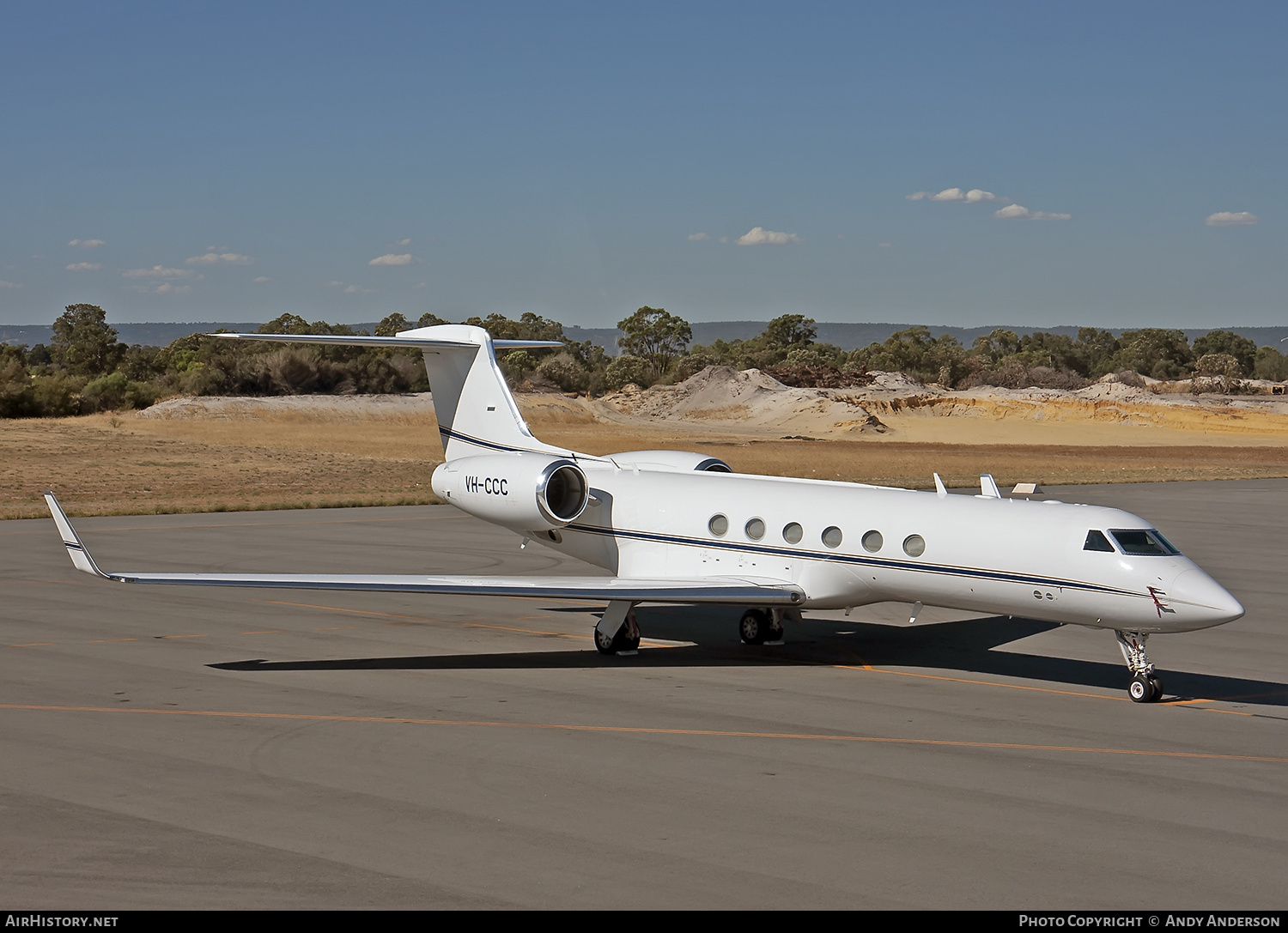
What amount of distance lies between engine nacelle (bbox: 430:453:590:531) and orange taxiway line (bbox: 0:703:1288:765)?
5.55m

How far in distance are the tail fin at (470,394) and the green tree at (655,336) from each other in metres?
153

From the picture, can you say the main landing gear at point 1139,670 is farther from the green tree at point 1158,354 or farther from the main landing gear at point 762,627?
the green tree at point 1158,354

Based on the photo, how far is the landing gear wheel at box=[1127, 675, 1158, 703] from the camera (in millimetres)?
14797

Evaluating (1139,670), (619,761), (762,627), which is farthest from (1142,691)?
(619,761)

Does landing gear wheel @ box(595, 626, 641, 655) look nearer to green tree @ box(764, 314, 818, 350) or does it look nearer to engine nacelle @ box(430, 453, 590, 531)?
engine nacelle @ box(430, 453, 590, 531)

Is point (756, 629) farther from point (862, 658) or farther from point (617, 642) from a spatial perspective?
point (617, 642)

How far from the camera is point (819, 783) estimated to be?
11.4m

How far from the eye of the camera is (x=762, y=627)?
61.2 ft

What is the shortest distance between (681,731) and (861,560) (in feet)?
14.0

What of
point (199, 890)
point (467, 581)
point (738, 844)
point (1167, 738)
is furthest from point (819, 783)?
point (467, 581)

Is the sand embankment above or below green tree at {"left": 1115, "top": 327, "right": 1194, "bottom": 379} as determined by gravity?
below
